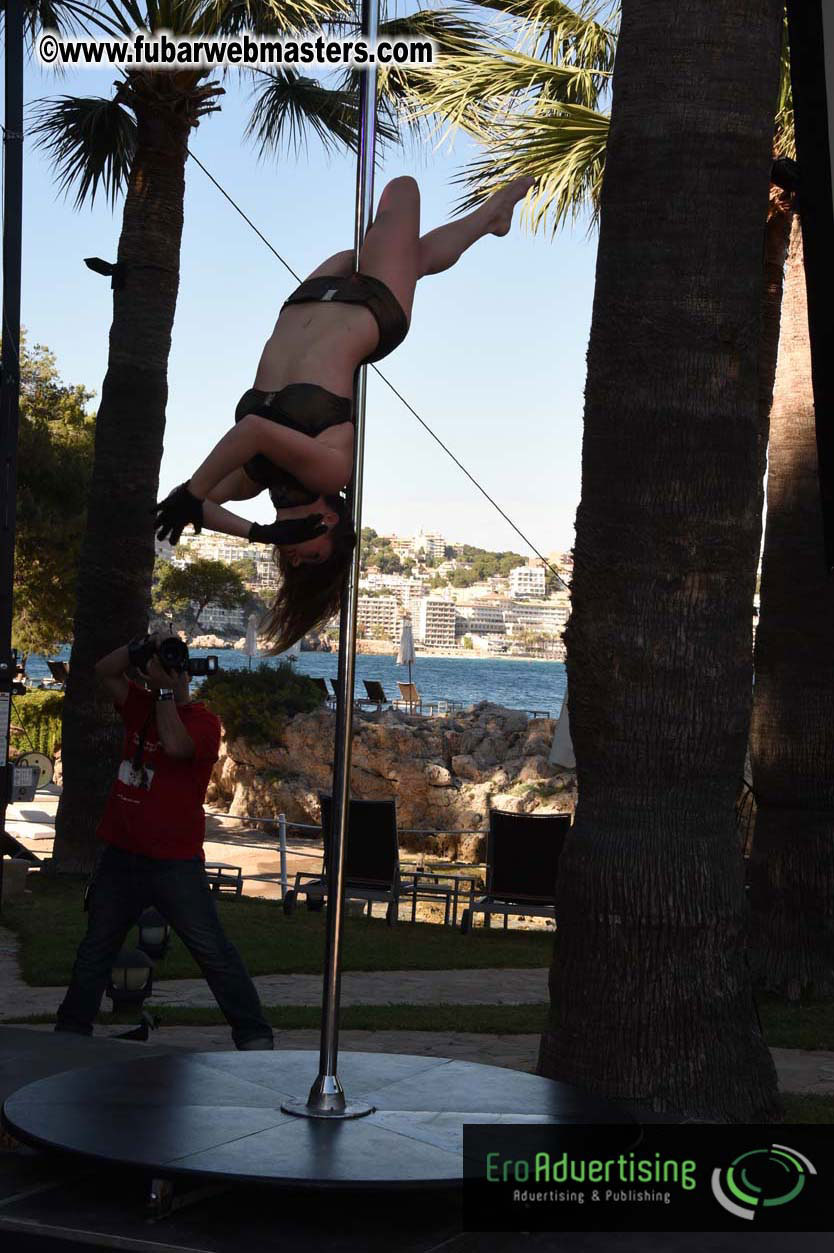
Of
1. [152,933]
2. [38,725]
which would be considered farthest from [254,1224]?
[38,725]

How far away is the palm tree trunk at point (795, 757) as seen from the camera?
25.0 feet

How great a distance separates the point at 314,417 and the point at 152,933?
3.99 metres

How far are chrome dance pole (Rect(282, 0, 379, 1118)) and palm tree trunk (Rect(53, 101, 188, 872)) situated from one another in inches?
321

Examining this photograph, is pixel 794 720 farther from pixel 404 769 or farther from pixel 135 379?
pixel 404 769

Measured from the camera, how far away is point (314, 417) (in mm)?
3055

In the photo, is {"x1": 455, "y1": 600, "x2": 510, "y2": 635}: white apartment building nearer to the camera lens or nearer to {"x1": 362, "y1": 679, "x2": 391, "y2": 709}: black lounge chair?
{"x1": 362, "y1": 679, "x2": 391, "y2": 709}: black lounge chair

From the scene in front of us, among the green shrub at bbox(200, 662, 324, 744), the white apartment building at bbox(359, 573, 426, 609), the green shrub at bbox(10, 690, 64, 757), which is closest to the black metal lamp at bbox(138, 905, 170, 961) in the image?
the green shrub at bbox(200, 662, 324, 744)

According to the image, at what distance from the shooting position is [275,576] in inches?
138

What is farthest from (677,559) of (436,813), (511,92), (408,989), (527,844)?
(436,813)

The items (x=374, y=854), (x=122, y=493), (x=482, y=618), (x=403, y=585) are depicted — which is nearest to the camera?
(x=374, y=854)

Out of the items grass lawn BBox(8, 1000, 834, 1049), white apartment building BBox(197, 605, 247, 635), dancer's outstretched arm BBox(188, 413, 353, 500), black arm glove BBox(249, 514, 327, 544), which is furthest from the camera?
white apartment building BBox(197, 605, 247, 635)

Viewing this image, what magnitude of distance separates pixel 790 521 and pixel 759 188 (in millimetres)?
3353

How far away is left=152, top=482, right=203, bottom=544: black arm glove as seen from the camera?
3.21m

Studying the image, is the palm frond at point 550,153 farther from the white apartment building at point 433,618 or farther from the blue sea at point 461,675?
the white apartment building at point 433,618
